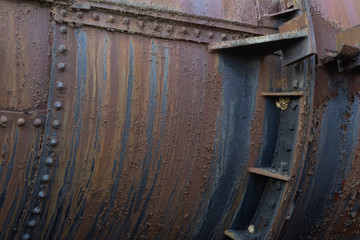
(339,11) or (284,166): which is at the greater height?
(339,11)

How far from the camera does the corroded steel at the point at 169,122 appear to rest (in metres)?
2.16

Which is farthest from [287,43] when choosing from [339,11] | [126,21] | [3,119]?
[3,119]

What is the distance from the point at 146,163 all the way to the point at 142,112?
1.09ft

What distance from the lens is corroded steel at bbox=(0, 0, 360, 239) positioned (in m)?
2.16

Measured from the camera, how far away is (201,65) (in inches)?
98.1

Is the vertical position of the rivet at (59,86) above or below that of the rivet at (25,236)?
A: above

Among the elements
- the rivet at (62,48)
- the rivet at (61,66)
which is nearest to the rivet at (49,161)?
the rivet at (61,66)

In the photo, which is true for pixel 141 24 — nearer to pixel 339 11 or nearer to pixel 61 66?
pixel 61 66

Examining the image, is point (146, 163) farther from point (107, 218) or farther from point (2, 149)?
point (2, 149)

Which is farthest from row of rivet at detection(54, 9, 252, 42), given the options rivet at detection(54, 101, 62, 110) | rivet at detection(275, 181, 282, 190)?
rivet at detection(275, 181, 282, 190)

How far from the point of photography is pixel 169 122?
7.89 ft

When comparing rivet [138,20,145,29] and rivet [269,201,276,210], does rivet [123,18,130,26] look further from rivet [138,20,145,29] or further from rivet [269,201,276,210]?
rivet [269,201,276,210]

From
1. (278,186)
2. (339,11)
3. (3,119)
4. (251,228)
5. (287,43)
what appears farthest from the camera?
(339,11)

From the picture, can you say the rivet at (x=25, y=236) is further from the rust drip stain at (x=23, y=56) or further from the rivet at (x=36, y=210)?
the rust drip stain at (x=23, y=56)
